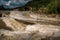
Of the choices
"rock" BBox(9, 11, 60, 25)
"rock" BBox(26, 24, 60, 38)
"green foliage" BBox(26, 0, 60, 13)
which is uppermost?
"green foliage" BBox(26, 0, 60, 13)

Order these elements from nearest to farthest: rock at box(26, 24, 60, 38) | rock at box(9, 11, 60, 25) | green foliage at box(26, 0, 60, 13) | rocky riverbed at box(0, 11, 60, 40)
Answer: rocky riverbed at box(0, 11, 60, 40) → rock at box(26, 24, 60, 38) → rock at box(9, 11, 60, 25) → green foliage at box(26, 0, 60, 13)

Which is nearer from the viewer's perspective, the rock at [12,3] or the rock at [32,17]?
the rock at [32,17]

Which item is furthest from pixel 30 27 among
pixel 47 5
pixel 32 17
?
pixel 47 5

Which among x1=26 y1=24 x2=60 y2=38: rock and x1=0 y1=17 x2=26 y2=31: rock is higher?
x1=0 y1=17 x2=26 y2=31: rock

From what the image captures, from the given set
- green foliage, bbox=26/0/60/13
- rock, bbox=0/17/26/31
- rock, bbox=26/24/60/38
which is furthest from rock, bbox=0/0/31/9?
rock, bbox=26/24/60/38

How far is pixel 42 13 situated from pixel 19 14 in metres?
0.58

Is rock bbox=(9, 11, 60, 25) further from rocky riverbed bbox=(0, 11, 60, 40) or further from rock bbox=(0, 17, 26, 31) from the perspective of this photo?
rock bbox=(0, 17, 26, 31)

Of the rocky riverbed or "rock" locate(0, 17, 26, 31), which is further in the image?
"rock" locate(0, 17, 26, 31)

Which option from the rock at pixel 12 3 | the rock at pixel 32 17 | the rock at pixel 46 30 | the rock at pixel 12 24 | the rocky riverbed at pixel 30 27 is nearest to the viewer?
the rocky riverbed at pixel 30 27

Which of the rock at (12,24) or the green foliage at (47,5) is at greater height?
the green foliage at (47,5)

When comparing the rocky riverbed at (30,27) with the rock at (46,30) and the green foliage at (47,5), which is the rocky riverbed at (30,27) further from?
the green foliage at (47,5)

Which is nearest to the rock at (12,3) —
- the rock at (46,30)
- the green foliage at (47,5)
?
the green foliage at (47,5)

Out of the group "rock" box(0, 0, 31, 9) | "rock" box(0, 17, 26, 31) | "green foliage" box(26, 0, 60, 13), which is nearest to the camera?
"rock" box(0, 17, 26, 31)

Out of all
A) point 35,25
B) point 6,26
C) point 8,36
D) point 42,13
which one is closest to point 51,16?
point 42,13
